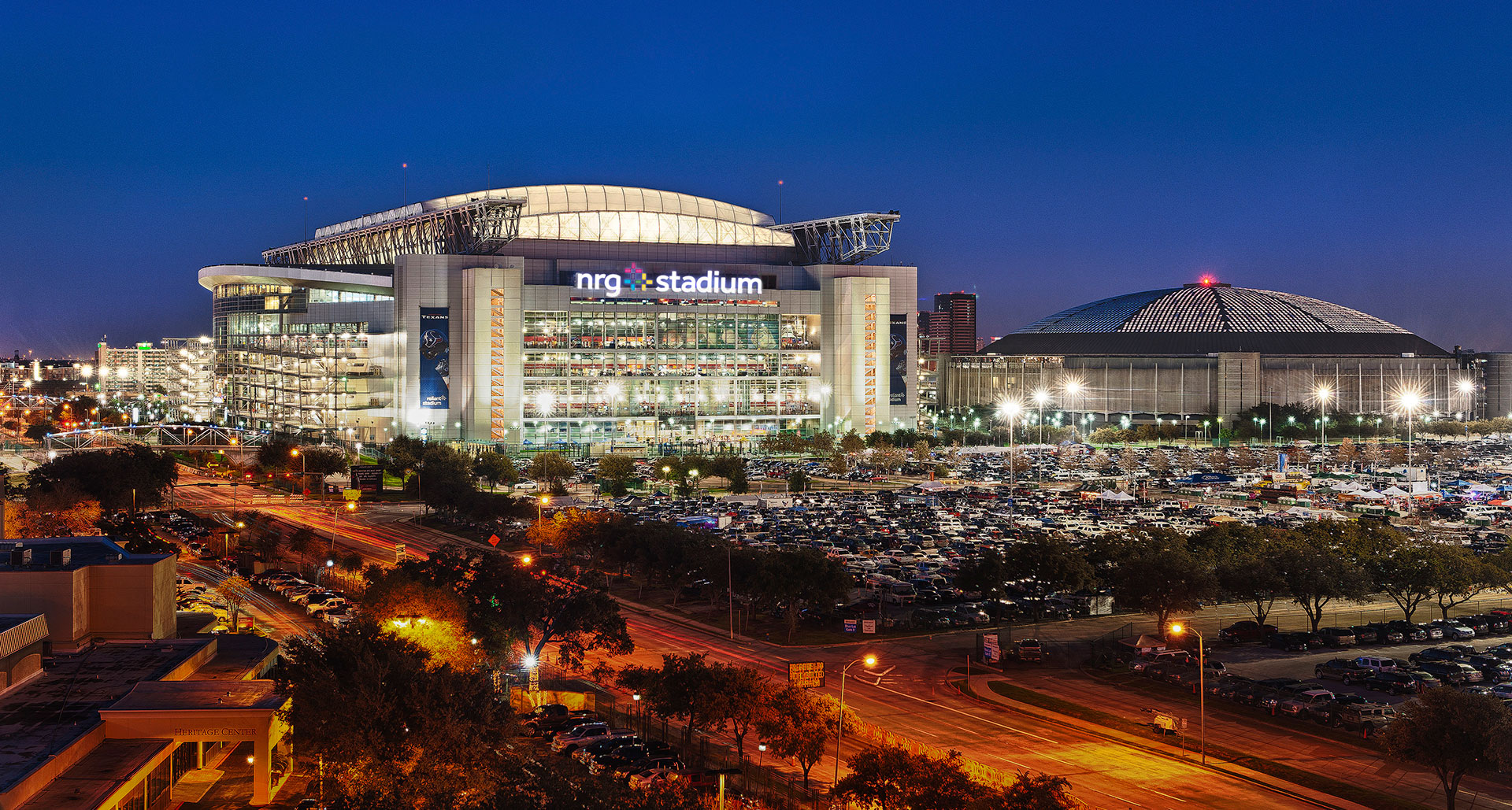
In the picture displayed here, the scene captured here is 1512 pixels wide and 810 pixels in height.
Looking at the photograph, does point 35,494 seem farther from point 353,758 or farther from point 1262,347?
point 1262,347

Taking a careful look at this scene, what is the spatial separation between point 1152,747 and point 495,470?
67024 mm

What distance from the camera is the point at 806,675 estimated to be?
3422 cm

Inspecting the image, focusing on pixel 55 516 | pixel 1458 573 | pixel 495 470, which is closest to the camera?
pixel 1458 573

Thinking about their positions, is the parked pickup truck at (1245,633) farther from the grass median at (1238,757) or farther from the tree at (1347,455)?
the tree at (1347,455)

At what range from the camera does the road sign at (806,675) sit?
33188mm

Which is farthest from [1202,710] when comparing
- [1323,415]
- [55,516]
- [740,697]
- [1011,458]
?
[1323,415]

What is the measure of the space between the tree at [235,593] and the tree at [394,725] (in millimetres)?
21076

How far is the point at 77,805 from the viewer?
845 inches

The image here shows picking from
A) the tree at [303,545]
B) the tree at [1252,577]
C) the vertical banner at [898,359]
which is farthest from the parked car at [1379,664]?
the vertical banner at [898,359]

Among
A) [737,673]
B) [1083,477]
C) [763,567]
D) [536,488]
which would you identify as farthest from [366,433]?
[737,673]

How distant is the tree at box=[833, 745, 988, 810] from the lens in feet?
78.9

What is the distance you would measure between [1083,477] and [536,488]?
1877 inches

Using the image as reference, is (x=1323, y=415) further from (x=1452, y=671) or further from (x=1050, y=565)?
(x=1452, y=671)

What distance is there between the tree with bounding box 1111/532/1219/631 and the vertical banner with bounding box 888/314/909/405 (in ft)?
317
